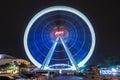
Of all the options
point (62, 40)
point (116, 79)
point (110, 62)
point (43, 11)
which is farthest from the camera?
point (110, 62)

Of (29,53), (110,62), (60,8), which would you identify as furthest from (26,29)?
(110,62)

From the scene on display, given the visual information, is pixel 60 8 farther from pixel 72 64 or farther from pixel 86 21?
pixel 72 64

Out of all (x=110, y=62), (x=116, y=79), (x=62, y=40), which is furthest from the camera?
(x=110, y=62)

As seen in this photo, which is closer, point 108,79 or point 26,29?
point 108,79

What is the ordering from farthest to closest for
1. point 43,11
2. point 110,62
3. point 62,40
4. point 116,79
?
point 110,62
point 43,11
point 62,40
point 116,79

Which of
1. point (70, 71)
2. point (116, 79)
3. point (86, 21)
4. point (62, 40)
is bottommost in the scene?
point (116, 79)

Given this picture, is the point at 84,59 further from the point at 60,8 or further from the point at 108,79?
the point at 108,79

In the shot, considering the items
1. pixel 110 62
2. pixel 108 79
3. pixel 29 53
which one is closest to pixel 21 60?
pixel 29 53

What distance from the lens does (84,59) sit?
2623 inches

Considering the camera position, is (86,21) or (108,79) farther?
(86,21)

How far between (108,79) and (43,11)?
43.1 metres

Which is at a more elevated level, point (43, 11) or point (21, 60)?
point (43, 11)

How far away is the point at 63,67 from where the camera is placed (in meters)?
67.4

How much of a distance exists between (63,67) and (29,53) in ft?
24.6
